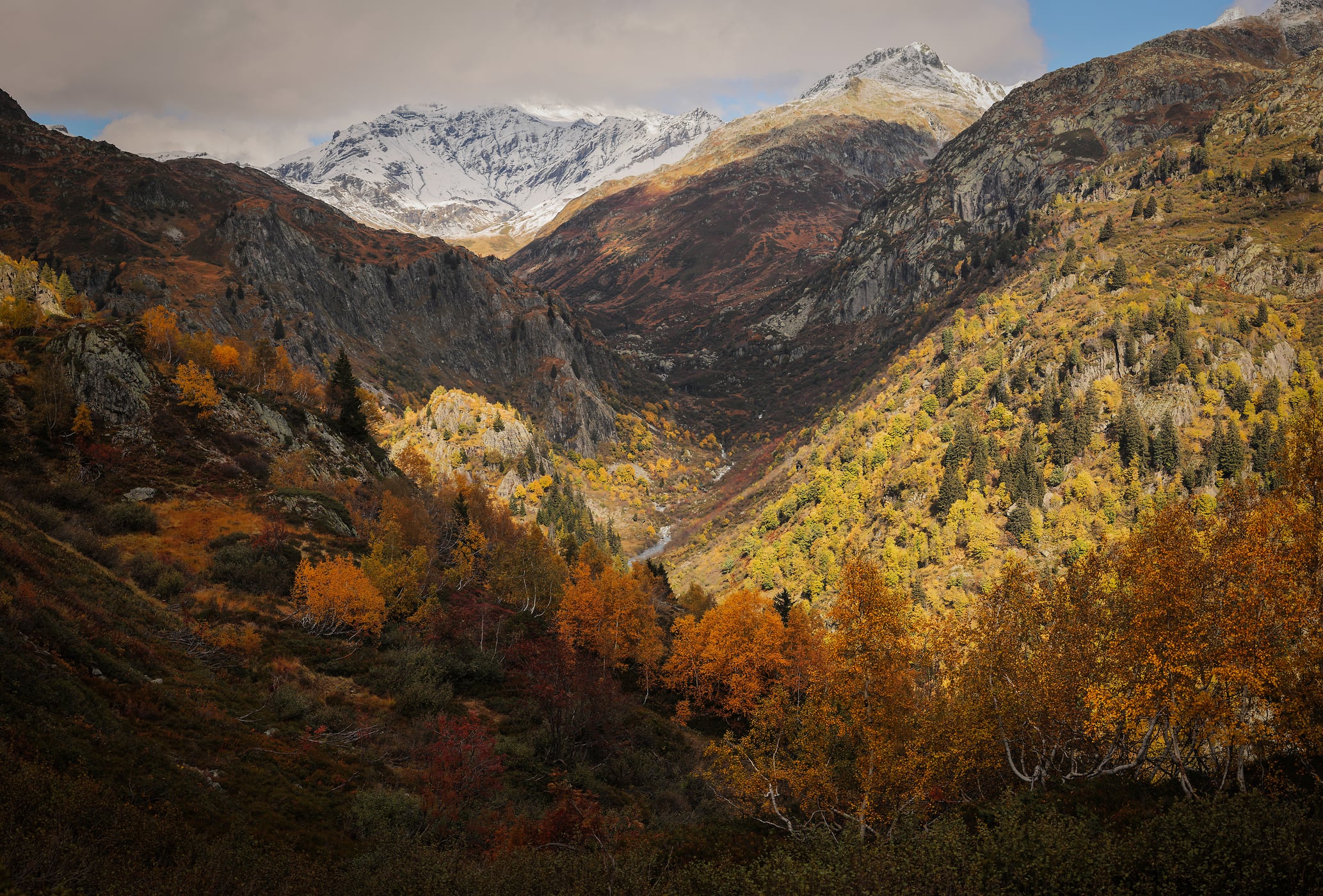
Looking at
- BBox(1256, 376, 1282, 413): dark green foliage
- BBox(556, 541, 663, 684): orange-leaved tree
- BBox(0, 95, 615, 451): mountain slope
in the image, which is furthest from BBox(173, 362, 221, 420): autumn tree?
BBox(1256, 376, 1282, 413): dark green foliage

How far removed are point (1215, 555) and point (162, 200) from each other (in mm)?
252122

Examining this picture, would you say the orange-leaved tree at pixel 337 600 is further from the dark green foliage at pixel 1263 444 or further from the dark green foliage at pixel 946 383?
the dark green foliage at pixel 946 383

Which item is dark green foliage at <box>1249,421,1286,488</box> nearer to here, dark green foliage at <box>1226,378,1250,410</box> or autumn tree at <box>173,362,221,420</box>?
dark green foliage at <box>1226,378,1250,410</box>

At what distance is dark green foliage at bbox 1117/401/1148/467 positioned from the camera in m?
95.6

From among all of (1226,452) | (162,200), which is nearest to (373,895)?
(1226,452)

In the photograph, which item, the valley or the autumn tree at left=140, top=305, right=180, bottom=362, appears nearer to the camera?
the valley

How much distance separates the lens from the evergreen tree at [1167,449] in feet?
303

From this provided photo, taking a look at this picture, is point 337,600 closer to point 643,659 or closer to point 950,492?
point 643,659

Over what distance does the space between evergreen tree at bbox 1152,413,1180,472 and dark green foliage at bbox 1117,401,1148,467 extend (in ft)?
4.80

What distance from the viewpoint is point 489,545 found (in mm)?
86250

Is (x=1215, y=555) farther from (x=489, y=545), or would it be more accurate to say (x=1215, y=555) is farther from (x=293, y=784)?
(x=489, y=545)

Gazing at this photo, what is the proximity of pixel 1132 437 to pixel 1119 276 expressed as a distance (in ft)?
174

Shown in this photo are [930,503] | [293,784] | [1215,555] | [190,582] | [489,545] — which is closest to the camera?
[1215,555]

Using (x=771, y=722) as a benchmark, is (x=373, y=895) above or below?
above
